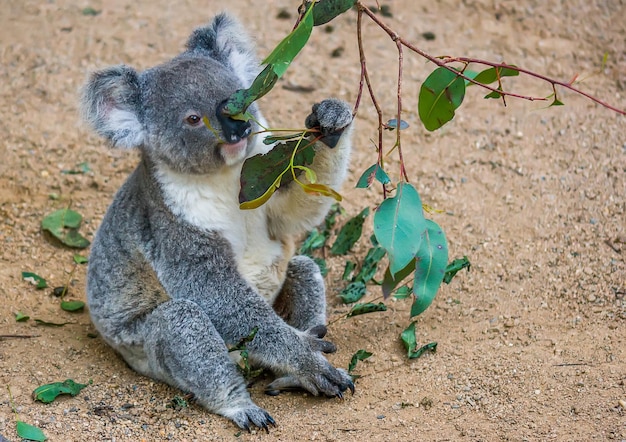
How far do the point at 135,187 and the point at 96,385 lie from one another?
130 cm

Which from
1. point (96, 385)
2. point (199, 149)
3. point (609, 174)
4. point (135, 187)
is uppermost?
point (199, 149)

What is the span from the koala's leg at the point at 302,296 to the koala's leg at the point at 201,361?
77 cm

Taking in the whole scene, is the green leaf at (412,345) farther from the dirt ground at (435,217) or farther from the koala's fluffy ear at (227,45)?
the koala's fluffy ear at (227,45)

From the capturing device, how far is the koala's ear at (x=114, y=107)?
15.8 ft

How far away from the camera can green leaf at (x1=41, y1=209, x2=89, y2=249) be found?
21.9ft

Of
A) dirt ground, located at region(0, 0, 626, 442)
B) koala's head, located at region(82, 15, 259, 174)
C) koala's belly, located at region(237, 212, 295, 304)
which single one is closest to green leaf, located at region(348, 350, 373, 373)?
dirt ground, located at region(0, 0, 626, 442)

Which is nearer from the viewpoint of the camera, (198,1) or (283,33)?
(283,33)

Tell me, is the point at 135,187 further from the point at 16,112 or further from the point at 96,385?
the point at 16,112

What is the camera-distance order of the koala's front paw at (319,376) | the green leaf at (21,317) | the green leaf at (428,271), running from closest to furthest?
the green leaf at (428,271), the koala's front paw at (319,376), the green leaf at (21,317)

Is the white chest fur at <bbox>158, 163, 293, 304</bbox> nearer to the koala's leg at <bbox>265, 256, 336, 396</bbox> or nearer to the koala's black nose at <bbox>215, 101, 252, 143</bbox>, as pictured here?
the koala's leg at <bbox>265, 256, 336, 396</bbox>

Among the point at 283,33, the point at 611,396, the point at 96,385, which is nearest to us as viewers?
the point at 611,396

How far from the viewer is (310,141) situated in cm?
452

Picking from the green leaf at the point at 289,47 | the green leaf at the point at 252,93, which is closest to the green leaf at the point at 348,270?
the green leaf at the point at 252,93

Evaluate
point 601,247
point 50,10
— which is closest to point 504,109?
point 601,247
